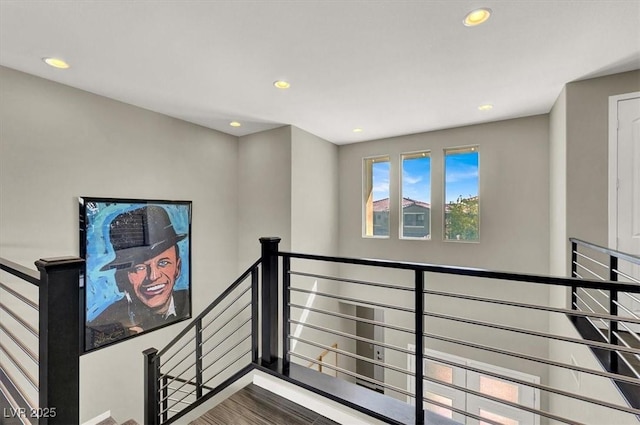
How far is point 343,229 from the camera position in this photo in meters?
5.46

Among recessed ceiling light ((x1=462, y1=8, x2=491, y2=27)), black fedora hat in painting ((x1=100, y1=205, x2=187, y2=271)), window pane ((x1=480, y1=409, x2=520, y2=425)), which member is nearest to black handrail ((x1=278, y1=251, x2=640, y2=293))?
recessed ceiling light ((x1=462, y1=8, x2=491, y2=27))

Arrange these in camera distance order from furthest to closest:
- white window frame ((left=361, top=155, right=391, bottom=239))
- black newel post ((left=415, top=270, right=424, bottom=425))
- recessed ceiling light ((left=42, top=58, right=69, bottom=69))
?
white window frame ((left=361, top=155, right=391, bottom=239)) < recessed ceiling light ((left=42, top=58, right=69, bottom=69)) < black newel post ((left=415, top=270, right=424, bottom=425))

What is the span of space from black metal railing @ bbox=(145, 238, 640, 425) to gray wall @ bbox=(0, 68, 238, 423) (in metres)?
0.53

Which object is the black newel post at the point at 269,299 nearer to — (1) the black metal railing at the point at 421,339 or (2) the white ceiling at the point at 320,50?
(1) the black metal railing at the point at 421,339

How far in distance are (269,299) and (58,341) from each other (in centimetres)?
126

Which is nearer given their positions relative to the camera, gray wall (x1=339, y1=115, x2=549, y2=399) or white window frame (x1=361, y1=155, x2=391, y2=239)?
gray wall (x1=339, y1=115, x2=549, y2=399)

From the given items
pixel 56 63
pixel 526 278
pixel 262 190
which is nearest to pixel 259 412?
pixel 526 278

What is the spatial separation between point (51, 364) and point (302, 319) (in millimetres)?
3626

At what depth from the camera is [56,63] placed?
7.97 feet

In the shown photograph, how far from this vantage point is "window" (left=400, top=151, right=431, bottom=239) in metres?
4.78

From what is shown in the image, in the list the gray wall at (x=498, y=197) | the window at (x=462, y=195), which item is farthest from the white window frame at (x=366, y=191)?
the window at (x=462, y=195)

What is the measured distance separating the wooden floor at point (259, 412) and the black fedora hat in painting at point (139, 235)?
2.17 metres

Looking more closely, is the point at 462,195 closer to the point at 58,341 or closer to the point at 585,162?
the point at 585,162

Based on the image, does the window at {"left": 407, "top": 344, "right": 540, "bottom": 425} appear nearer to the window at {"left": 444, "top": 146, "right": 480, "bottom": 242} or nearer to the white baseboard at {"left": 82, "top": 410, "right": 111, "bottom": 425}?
the window at {"left": 444, "top": 146, "right": 480, "bottom": 242}
